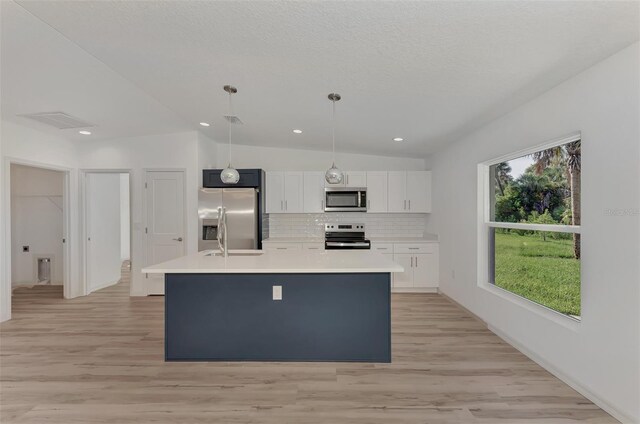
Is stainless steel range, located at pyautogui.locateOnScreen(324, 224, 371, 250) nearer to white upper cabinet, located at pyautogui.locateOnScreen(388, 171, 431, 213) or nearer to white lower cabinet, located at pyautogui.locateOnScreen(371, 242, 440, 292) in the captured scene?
white lower cabinet, located at pyautogui.locateOnScreen(371, 242, 440, 292)

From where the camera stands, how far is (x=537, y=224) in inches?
114

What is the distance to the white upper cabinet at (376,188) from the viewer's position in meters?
5.43

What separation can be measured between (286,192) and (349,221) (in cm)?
127

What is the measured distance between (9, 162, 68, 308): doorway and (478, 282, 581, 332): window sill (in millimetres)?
6946

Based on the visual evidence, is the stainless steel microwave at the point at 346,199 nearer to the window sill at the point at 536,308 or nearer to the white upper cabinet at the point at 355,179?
the white upper cabinet at the point at 355,179

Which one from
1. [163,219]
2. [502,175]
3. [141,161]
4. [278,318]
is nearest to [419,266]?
[502,175]

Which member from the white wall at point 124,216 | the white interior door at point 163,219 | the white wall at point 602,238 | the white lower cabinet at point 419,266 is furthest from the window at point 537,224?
the white wall at point 124,216

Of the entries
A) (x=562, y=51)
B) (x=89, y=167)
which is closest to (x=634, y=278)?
(x=562, y=51)

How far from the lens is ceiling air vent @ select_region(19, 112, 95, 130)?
3.75m

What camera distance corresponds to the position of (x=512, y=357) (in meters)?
2.87

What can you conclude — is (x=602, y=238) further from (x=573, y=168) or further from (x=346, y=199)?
(x=346, y=199)

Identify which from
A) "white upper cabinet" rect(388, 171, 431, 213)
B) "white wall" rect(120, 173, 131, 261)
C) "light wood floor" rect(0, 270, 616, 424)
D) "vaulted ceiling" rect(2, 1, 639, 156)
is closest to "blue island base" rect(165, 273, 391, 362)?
"light wood floor" rect(0, 270, 616, 424)

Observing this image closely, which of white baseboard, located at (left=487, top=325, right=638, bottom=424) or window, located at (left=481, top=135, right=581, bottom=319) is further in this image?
window, located at (left=481, top=135, right=581, bottom=319)

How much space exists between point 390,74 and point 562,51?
1.09 meters
